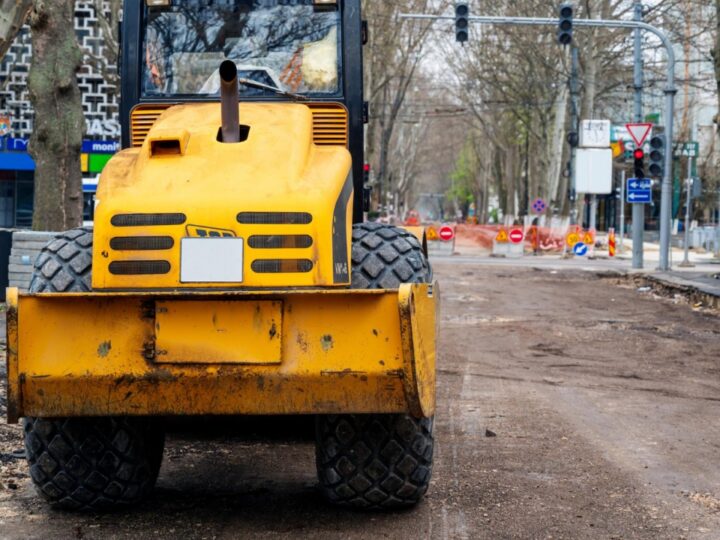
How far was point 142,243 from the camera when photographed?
5.50 m

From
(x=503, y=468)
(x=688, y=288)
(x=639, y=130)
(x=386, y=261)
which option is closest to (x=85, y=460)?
(x=386, y=261)

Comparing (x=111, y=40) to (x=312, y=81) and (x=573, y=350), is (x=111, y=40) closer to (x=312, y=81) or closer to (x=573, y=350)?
(x=573, y=350)

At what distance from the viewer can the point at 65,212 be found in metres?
17.7

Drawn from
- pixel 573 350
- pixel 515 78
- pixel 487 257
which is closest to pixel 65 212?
pixel 573 350

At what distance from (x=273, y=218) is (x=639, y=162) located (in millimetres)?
29271

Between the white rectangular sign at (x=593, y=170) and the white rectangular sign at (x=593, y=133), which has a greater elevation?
the white rectangular sign at (x=593, y=133)

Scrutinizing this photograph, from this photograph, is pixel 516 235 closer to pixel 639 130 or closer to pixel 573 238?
pixel 573 238

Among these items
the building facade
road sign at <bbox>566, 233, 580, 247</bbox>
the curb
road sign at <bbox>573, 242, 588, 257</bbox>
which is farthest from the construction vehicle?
the building facade

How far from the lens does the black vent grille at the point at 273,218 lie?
550 cm

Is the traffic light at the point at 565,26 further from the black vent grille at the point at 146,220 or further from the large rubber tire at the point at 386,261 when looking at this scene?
the black vent grille at the point at 146,220

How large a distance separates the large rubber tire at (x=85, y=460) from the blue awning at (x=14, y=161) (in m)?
46.7

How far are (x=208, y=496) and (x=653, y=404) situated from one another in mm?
4791

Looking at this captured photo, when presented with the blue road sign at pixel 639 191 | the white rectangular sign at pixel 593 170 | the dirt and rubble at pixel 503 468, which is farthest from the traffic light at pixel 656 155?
the dirt and rubble at pixel 503 468

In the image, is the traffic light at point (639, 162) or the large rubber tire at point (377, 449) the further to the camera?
the traffic light at point (639, 162)
